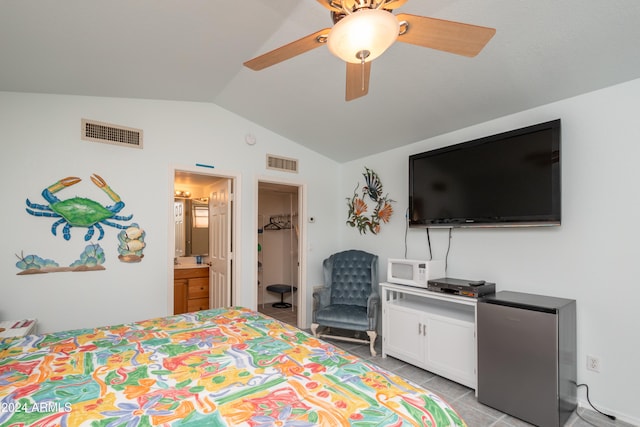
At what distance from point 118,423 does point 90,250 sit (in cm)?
242

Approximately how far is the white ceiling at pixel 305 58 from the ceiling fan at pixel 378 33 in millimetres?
644

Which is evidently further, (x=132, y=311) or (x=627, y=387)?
(x=132, y=311)

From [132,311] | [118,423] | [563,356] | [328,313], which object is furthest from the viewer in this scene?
[328,313]

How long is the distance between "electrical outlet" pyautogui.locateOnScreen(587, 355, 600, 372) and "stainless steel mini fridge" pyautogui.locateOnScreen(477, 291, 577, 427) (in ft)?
0.36

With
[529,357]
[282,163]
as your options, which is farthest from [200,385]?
[282,163]

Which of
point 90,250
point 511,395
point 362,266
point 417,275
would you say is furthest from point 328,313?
point 90,250

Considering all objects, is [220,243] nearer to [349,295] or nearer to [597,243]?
[349,295]

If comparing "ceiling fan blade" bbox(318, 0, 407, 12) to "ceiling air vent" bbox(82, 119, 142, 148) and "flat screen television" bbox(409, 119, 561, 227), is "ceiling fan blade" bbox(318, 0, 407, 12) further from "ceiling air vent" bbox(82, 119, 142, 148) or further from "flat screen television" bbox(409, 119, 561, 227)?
"ceiling air vent" bbox(82, 119, 142, 148)

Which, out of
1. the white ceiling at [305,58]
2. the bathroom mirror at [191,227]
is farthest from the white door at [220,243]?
the white ceiling at [305,58]

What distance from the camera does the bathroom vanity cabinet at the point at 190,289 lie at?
4.32 m

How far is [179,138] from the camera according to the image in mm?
3414

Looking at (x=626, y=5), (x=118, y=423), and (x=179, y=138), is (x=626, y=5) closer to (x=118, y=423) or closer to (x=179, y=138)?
(x=118, y=423)

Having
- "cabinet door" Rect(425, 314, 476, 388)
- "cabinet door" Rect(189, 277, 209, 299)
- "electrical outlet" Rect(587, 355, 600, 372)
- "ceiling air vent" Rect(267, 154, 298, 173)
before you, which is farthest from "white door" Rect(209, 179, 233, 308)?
"electrical outlet" Rect(587, 355, 600, 372)

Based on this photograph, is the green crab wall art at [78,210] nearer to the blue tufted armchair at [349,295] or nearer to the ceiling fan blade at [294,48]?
the ceiling fan blade at [294,48]
